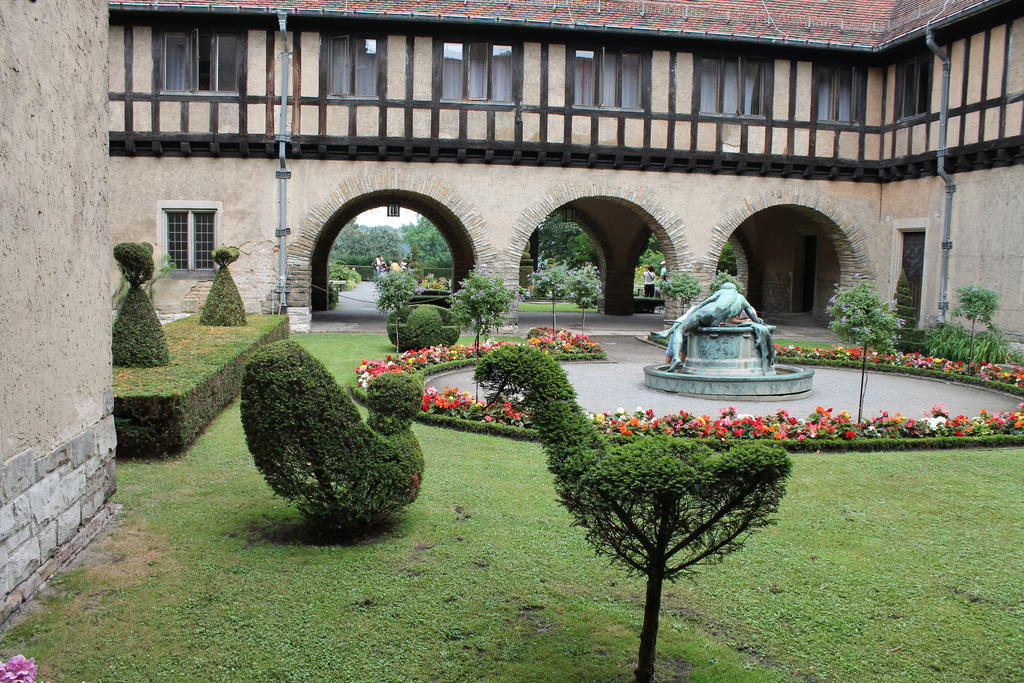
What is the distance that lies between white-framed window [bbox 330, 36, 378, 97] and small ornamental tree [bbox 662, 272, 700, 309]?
24.7 feet

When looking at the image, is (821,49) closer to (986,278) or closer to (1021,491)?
(986,278)

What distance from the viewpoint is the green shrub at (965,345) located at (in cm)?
1581

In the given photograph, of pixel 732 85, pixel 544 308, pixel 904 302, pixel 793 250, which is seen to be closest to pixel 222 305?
pixel 732 85

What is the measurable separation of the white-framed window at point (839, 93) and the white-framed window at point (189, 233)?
1382 centimetres

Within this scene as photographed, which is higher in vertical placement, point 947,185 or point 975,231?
point 947,185

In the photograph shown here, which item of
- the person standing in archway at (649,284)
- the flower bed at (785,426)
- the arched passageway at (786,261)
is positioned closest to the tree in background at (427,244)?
the person standing in archway at (649,284)

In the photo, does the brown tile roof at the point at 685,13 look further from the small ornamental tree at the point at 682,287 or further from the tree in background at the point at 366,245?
the tree in background at the point at 366,245

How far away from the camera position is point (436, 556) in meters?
5.62

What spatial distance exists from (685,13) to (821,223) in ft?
19.7

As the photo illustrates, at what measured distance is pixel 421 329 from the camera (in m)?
15.5

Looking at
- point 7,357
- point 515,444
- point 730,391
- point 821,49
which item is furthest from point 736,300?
point 821,49

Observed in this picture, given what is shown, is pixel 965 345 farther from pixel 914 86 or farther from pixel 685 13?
pixel 685 13

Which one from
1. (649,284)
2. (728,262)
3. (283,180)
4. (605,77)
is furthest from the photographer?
(728,262)

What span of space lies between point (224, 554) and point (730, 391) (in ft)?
25.4
